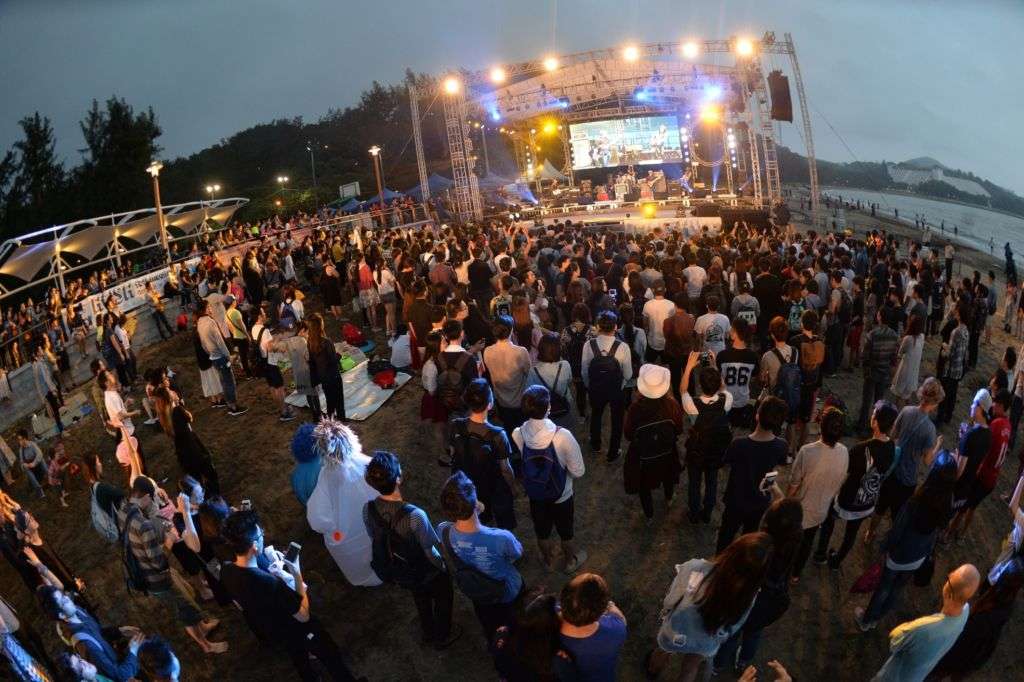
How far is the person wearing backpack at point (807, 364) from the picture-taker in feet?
17.1

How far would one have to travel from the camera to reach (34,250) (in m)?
14.5

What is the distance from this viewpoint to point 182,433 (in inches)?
213

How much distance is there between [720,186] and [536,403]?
99.3ft

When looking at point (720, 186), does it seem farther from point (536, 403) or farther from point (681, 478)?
point (536, 403)

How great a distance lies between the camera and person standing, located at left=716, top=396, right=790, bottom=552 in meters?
3.51

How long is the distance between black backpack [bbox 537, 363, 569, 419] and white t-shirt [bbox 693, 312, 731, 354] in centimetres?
199

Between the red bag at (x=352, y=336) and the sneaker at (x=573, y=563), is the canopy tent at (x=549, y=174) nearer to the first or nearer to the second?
the red bag at (x=352, y=336)

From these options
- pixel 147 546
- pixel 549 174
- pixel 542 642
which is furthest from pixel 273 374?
pixel 549 174

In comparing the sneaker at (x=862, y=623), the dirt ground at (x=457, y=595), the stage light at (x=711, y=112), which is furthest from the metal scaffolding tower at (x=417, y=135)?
the sneaker at (x=862, y=623)

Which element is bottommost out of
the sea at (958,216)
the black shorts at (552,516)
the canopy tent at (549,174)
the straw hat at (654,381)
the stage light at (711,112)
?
the sea at (958,216)

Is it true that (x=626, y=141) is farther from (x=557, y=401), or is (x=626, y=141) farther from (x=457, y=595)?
(x=457, y=595)

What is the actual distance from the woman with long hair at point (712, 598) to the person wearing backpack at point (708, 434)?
158 centimetres

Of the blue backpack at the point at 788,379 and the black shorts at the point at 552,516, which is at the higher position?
the blue backpack at the point at 788,379

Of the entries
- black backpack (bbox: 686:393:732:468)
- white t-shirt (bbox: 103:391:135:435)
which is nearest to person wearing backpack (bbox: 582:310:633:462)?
black backpack (bbox: 686:393:732:468)
